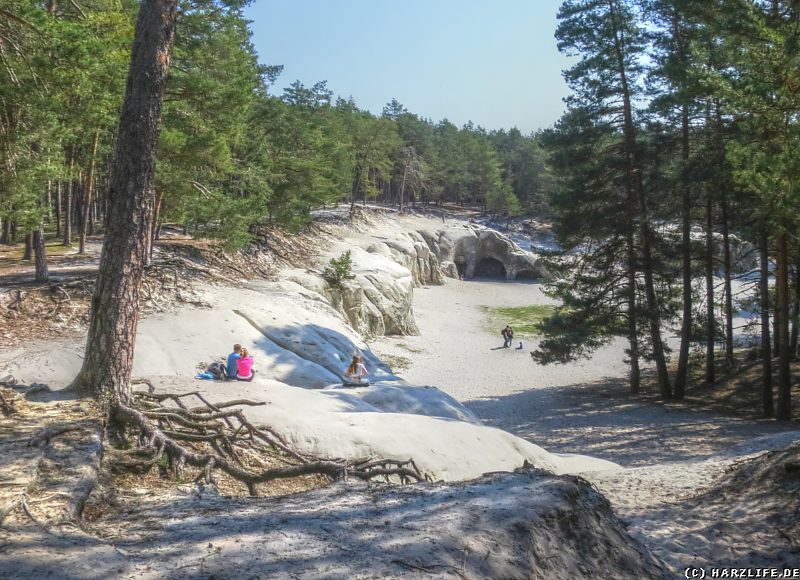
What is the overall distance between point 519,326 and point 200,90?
26438 millimetres

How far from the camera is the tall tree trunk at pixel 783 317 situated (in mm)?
14984

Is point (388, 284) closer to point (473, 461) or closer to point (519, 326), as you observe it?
point (519, 326)

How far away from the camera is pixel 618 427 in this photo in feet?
54.1

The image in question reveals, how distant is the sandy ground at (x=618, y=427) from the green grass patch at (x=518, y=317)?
0.77 metres

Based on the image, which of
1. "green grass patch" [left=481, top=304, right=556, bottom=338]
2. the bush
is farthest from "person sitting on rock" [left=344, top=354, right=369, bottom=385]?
"green grass patch" [left=481, top=304, right=556, bottom=338]

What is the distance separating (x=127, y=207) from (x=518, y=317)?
3580cm

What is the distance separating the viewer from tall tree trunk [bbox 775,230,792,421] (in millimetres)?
14984

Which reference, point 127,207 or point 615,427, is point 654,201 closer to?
point 615,427

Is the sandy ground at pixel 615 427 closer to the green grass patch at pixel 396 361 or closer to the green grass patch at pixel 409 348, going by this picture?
the green grass patch at pixel 409 348

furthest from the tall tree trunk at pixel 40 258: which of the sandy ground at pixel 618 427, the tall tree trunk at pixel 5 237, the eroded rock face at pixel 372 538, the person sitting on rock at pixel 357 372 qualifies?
the tall tree trunk at pixel 5 237

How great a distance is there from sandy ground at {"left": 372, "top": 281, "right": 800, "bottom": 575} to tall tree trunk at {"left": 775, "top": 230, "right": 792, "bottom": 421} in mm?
774

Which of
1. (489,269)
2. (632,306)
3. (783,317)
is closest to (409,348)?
(632,306)

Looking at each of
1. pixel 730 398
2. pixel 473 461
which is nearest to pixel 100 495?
pixel 473 461

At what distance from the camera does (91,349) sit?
678cm
